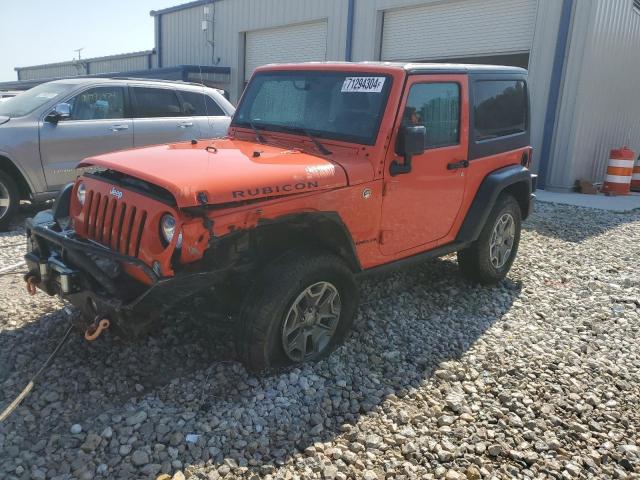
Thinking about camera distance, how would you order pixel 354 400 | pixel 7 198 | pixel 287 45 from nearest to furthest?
1. pixel 354 400
2. pixel 7 198
3. pixel 287 45

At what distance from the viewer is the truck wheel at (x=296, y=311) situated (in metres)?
3.09

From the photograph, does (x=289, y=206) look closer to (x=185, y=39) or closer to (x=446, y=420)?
(x=446, y=420)

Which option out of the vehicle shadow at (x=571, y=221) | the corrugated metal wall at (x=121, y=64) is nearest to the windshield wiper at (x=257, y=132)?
the vehicle shadow at (x=571, y=221)

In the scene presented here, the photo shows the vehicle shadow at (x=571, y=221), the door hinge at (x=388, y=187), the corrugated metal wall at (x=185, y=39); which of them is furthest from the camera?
the corrugated metal wall at (x=185, y=39)

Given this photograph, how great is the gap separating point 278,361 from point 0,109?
224 inches

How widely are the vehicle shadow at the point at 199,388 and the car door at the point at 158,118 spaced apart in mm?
3830

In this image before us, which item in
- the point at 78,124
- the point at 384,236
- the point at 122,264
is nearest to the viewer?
the point at 122,264

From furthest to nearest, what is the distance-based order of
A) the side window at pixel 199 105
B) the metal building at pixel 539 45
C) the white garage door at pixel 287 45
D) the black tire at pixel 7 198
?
the white garage door at pixel 287 45, the metal building at pixel 539 45, the side window at pixel 199 105, the black tire at pixel 7 198

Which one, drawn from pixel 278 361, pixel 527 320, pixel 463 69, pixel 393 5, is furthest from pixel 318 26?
pixel 278 361

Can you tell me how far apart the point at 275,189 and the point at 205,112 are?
543cm

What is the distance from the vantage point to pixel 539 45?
1087cm

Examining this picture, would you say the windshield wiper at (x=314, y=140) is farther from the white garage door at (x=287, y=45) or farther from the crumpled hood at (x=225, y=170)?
the white garage door at (x=287, y=45)

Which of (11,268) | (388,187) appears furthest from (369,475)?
(11,268)

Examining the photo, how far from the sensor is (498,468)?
2.71 m
